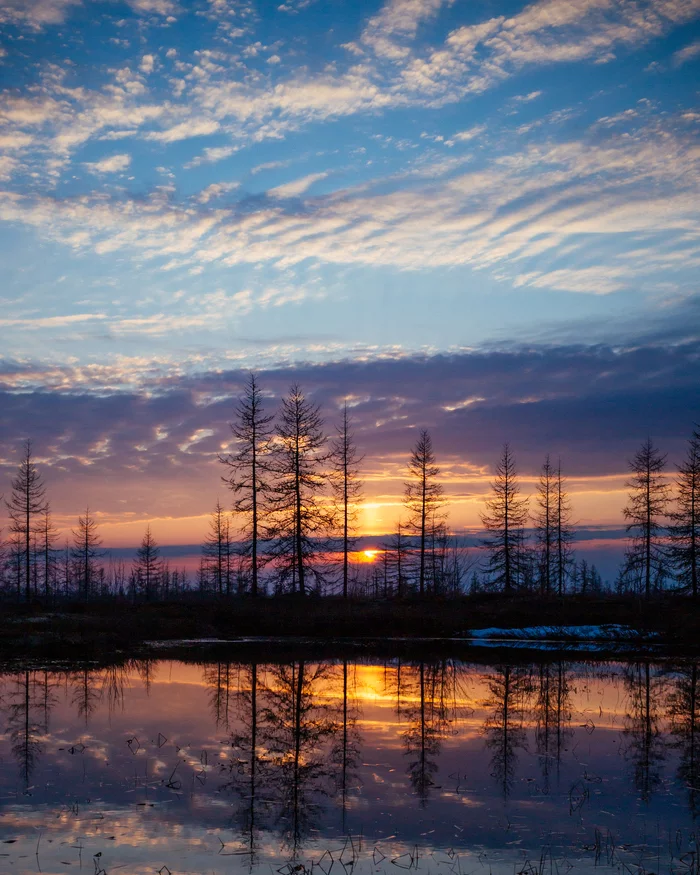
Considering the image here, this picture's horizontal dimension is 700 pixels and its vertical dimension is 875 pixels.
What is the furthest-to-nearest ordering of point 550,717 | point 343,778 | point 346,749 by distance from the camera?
point 550,717
point 346,749
point 343,778

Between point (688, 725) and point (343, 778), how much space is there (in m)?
8.52

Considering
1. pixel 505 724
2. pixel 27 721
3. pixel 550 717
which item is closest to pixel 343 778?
pixel 505 724

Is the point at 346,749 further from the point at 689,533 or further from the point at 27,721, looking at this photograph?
the point at 689,533

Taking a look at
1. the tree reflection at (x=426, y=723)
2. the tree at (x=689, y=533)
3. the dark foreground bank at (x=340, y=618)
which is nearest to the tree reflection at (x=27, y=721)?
the tree reflection at (x=426, y=723)

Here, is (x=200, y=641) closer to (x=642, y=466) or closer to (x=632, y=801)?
(x=632, y=801)

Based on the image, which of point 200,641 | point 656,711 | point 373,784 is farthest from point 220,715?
point 200,641

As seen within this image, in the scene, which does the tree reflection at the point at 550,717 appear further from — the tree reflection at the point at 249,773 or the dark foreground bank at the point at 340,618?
the dark foreground bank at the point at 340,618

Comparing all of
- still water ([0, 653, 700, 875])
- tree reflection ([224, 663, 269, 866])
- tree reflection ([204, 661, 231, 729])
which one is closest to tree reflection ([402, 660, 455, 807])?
still water ([0, 653, 700, 875])

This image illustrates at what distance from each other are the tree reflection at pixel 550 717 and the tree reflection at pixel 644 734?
4.02 ft

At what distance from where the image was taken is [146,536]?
76.6m

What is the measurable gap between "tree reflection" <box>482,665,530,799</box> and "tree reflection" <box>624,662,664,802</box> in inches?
73.9

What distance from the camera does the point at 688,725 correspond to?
1538cm

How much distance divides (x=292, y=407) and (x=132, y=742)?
33.0 metres

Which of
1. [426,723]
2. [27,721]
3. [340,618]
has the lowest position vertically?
[340,618]
